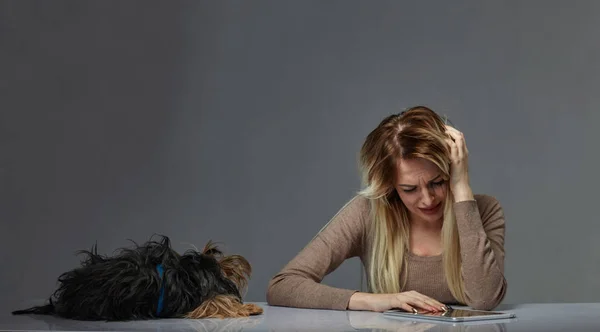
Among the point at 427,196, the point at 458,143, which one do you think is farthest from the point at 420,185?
the point at 458,143

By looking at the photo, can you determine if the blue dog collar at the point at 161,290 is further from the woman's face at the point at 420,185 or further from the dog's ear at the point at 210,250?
the woman's face at the point at 420,185

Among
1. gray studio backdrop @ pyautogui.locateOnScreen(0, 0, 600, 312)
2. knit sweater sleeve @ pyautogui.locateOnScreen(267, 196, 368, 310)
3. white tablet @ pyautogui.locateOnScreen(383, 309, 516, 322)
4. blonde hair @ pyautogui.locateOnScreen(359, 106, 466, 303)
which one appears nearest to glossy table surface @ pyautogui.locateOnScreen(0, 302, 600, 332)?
white tablet @ pyautogui.locateOnScreen(383, 309, 516, 322)

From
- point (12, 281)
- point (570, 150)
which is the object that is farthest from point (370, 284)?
point (12, 281)

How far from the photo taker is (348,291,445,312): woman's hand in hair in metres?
2.27

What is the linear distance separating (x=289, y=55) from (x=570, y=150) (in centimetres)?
136

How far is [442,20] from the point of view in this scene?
418 cm

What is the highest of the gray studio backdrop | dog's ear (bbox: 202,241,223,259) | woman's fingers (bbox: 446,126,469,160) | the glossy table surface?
the gray studio backdrop

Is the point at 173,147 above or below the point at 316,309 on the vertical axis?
above

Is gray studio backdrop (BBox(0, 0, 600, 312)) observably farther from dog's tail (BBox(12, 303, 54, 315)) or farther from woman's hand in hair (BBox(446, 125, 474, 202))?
dog's tail (BBox(12, 303, 54, 315))

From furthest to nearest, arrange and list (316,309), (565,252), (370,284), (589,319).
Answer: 1. (565,252)
2. (370,284)
3. (316,309)
4. (589,319)

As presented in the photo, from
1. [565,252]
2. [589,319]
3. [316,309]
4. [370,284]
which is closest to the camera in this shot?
[589,319]

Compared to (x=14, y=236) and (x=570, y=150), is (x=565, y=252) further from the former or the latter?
(x=14, y=236)

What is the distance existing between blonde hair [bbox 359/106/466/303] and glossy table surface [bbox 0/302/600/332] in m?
0.38

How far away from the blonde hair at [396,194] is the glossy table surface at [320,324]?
38 cm
